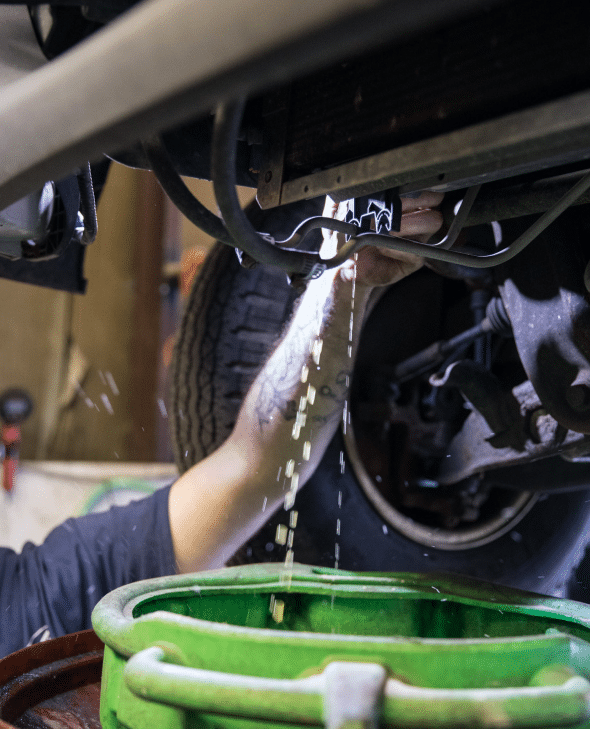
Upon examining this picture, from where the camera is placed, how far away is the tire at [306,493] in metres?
1.23

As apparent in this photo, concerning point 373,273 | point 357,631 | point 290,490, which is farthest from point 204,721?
point 290,490

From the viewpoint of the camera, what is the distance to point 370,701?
1.11 feet

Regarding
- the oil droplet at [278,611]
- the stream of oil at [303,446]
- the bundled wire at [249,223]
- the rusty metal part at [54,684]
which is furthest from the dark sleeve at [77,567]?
the bundled wire at [249,223]

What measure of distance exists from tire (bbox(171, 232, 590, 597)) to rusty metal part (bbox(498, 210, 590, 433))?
1.44 ft

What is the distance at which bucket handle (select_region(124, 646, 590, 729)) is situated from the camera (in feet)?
1.11

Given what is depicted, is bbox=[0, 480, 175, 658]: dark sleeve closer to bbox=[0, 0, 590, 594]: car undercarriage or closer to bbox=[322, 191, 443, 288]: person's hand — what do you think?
bbox=[0, 0, 590, 594]: car undercarriage

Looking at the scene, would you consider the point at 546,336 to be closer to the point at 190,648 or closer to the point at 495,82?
the point at 495,82

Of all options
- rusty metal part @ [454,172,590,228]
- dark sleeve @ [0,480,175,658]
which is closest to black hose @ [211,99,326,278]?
rusty metal part @ [454,172,590,228]

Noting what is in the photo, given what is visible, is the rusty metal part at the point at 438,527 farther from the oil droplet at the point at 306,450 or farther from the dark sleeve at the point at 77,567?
the dark sleeve at the point at 77,567

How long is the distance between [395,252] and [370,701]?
620 millimetres

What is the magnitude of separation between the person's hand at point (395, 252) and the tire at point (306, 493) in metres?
0.33

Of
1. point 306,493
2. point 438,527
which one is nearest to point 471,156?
point 306,493

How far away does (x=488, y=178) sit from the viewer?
63 centimetres

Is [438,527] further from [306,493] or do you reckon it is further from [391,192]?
[391,192]
